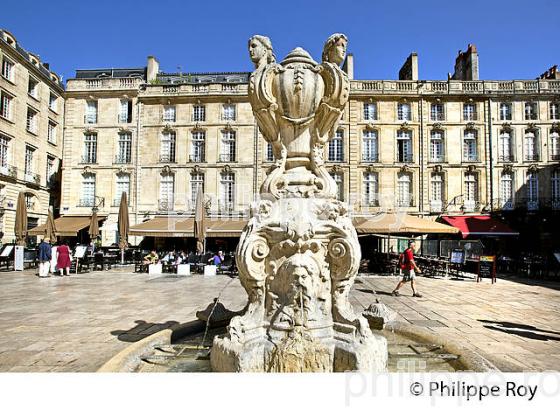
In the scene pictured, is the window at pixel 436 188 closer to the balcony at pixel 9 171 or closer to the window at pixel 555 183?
the window at pixel 555 183

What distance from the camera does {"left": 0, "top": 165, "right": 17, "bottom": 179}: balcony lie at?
2178cm

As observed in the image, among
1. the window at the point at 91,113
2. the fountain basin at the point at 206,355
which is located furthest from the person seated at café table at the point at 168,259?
the window at the point at 91,113

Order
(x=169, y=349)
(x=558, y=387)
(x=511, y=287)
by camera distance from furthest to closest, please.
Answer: (x=511, y=287), (x=169, y=349), (x=558, y=387)

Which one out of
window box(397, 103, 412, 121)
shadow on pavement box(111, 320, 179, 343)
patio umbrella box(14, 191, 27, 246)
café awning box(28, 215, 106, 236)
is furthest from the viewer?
window box(397, 103, 412, 121)

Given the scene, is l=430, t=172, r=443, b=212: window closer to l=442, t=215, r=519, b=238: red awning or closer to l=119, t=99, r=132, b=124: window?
l=442, t=215, r=519, b=238: red awning

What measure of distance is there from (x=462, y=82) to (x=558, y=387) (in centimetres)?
2634

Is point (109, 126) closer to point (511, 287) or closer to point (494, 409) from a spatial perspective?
point (511, 287)

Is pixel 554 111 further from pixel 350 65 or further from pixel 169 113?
pixel 169 113

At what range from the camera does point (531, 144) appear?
24.6m

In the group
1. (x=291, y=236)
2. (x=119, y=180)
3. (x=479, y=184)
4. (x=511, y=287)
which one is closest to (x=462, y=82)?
(x=479, y=184)

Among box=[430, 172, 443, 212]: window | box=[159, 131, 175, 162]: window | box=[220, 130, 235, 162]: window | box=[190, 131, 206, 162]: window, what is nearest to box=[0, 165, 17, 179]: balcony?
box=[159, 131, 175, 162]: window

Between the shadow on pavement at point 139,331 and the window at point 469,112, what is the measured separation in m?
24.9

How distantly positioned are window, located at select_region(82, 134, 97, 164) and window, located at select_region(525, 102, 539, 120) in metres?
29.6

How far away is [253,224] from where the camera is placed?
3160mm
